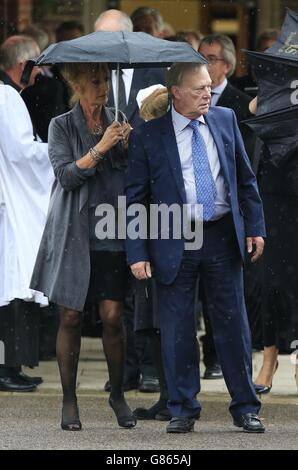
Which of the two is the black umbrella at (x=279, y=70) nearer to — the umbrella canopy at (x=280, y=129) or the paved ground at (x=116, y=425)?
the umbrella canopy at (x=280, y=129)

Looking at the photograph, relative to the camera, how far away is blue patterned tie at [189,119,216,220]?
815 centimetres

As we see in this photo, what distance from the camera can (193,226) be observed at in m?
8.18

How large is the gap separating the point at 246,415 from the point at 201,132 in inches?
59.1

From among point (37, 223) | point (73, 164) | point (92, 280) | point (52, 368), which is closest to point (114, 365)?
point (92, 280)

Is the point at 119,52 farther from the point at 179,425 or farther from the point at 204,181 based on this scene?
the point at 179,425

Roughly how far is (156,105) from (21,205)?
1710 mm

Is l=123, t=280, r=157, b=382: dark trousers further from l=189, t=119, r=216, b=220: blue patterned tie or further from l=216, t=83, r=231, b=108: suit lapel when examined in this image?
l=189, t=119, r=216, b=220: blue patterned tie

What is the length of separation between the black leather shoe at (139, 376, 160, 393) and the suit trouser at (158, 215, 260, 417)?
1.37 m

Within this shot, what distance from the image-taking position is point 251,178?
27.4 ft

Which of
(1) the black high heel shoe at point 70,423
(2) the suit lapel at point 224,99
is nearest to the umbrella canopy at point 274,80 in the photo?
(2) the suit lapel at point 224,99

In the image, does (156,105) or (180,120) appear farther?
(156,105)

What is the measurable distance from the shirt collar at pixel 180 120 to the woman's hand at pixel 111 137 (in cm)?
33

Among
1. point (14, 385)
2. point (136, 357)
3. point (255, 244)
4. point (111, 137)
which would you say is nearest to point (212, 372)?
point (136, 357)

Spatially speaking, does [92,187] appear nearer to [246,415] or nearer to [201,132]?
[201,132]
